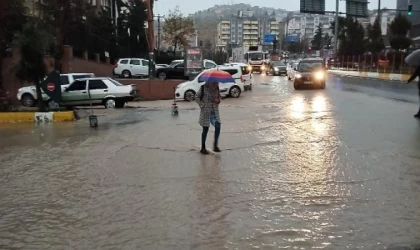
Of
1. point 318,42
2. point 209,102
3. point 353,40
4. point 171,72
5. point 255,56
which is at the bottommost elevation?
point 209,102

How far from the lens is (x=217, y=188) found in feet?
24.1

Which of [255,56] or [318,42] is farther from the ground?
[318,42]

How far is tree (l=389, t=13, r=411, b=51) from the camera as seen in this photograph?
48.4 m

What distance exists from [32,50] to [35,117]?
Result: 2347 mm

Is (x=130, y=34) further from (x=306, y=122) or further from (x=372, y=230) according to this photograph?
(x=372, y=230)

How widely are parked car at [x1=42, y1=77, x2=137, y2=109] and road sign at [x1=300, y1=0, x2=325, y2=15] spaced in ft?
91.0

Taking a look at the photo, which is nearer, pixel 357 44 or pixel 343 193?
pixel 343 193

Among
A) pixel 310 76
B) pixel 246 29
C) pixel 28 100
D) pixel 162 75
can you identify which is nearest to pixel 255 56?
pixel 162 75

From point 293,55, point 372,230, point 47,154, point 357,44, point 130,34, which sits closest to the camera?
point 372,230

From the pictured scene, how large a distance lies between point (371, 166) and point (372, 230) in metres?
3.35

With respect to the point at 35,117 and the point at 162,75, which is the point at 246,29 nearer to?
the point at 162,75

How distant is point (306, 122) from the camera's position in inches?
574

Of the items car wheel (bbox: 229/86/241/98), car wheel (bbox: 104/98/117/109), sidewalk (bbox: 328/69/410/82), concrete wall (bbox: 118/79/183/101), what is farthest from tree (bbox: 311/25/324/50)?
car wheel (bbox: 104/98/117/109)

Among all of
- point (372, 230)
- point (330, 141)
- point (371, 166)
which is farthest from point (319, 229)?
point (330, 141)
